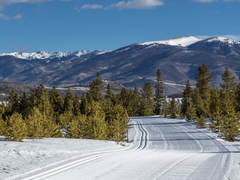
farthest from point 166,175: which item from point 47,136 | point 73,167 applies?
point 47,136

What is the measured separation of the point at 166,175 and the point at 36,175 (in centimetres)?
407

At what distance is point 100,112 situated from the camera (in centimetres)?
2830

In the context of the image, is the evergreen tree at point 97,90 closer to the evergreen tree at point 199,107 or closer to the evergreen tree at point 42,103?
the evergreen tree at point 42,103

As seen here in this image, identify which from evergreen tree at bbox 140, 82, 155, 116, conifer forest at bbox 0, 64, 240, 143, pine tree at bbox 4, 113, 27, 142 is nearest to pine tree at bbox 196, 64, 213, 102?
conifer forest at bbox 0, 64, 240, 143

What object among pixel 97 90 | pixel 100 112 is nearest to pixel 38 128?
pixel 100 112

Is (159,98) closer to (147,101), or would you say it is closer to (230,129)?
(147,101)

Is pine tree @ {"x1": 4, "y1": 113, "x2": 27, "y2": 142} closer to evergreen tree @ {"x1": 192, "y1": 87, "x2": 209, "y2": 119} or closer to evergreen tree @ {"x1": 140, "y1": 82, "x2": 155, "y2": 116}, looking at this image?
evergreen tree @ {"x1": 192, "y1": 87, "x2": 209, "y2": 119}

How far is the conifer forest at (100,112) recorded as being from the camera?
66.5ft

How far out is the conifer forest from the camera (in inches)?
798

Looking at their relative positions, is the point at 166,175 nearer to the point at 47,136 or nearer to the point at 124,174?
the point at 124,174

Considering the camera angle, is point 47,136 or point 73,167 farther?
point 47,136

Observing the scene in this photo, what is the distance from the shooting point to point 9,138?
53.9 feet

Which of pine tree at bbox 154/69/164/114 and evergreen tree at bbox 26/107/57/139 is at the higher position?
pine tree at bbox 154/69/164/114

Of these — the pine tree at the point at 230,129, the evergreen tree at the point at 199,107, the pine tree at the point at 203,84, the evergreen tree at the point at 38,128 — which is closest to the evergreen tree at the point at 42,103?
the evergreen tree at the point at 38,128
